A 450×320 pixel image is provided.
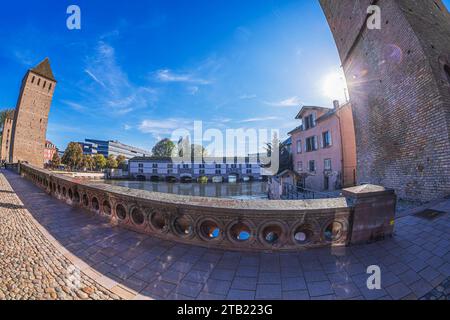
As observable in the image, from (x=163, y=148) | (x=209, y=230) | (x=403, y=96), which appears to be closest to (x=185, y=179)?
(x=163, y=148)

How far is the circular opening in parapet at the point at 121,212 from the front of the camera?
3755 mm

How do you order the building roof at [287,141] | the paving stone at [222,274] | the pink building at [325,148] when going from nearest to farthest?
1. the paving stone at [222,274]
2. the pink building at [325,148]
3. the building roof at [287,141]

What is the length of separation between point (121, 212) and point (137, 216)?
0.58 meters

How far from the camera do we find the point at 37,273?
2357mm

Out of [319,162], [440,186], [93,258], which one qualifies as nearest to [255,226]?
[93,258]

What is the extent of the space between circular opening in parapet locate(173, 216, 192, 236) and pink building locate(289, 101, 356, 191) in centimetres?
1418

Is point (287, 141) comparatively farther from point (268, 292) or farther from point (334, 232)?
point (268, 292)

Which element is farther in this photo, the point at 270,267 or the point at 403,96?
the point at 403,96

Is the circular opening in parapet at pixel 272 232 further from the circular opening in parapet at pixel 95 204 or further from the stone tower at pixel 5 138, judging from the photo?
the stone tower at pixel 5 138

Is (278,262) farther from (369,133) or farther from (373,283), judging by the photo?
(369,133)

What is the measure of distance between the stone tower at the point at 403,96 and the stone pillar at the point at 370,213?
14.2 ft

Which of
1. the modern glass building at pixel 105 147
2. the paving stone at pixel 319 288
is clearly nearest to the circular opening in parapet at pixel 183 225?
the paving stone at pixel 319 288

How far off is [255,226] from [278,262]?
0.57 meters

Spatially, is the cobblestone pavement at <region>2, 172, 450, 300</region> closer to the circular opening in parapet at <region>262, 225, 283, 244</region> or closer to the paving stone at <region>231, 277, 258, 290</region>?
the paving stone at <region>231, 277, 258, 290</region>
